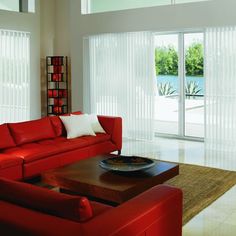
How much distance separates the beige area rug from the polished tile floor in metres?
0.09

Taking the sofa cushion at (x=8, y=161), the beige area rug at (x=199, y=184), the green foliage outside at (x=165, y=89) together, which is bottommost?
the beige area rug at (x=199, y=184)

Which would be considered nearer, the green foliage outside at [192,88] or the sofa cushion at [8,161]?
the sofa cushion at [8,161]

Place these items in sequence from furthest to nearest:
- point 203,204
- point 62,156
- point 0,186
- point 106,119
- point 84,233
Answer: point 106,119 → point 62,156 → point 203,204 → point 0,186 → point 84,233

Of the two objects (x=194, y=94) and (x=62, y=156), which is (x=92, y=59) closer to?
(x=194, y=94)

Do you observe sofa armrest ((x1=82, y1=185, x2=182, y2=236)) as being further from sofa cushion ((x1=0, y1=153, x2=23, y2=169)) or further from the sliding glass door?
the sliding glass door

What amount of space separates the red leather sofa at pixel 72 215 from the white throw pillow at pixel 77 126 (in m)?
3.34

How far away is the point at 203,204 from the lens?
438cm

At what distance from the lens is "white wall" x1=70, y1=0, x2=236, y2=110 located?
275 inches

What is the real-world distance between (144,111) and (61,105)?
7.20 feet

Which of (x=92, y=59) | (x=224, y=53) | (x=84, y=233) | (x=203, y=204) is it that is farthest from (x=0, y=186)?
(x=92, y=59)

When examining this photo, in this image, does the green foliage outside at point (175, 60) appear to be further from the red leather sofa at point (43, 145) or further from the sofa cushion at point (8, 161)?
the sofa cushion at point (8, 161)

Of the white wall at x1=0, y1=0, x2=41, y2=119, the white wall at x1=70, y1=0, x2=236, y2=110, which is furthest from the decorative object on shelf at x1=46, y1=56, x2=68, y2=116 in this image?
the white wall at x1=70, y1=0, x2=236, y2=110

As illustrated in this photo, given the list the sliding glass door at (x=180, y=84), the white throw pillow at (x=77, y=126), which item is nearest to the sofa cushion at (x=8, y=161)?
the white throw pillow at (x=77, y=126)

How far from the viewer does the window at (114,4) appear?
25.6ft
